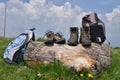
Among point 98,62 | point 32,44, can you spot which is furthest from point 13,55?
point 98,62

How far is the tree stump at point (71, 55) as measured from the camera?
1007 centimetres

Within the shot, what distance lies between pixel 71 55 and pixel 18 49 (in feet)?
6.32

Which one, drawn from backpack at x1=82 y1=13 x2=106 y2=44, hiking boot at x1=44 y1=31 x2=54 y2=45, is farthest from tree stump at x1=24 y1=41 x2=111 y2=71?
backpack at x1=82 y1=13 x2=106 y2=44

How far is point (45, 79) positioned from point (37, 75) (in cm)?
27

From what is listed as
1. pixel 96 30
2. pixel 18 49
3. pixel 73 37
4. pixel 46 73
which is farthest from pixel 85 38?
pixel 18 49

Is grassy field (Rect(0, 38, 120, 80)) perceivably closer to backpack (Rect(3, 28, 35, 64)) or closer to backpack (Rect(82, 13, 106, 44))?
backpack (Rect(3, 28, 35, 64))

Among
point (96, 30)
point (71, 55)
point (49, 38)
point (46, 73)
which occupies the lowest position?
point (46, 73)

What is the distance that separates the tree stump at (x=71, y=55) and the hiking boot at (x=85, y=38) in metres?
0.13

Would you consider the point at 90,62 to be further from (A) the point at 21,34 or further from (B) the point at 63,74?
(A) the point at 21,34

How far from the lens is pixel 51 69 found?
9.95 m

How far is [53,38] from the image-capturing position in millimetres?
11180

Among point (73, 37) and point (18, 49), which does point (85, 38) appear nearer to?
point (73, 37)

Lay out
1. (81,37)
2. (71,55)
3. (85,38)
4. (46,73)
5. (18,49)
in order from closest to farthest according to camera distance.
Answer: (46,73)
(71,55)
(85,38)
(81,37)
(18,49)

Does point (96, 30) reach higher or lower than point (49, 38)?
higher
